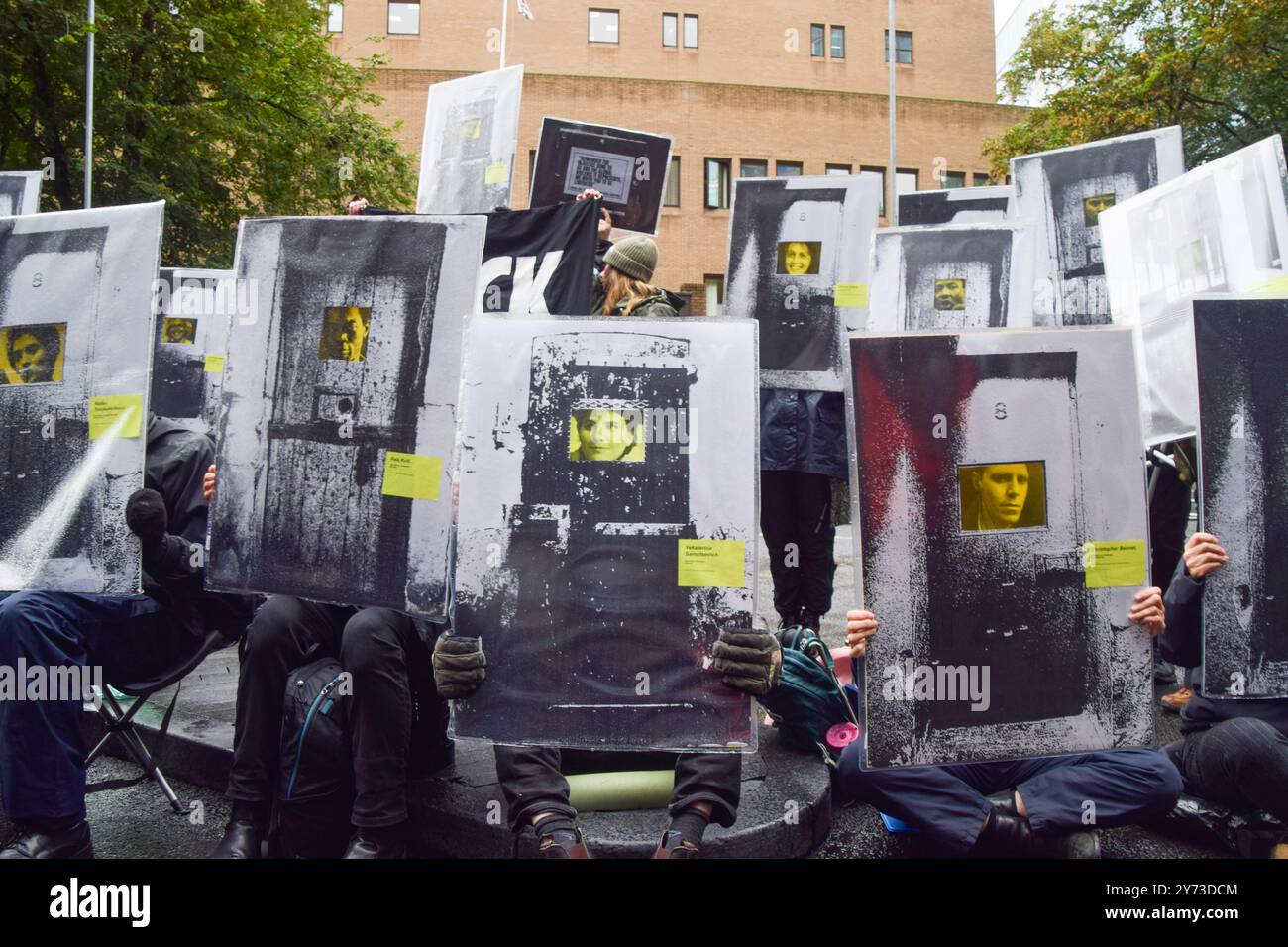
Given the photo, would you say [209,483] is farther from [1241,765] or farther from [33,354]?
[1241,765]

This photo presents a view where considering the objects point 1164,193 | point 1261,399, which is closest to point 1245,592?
point 1261,399

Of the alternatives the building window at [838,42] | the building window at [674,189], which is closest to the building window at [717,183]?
the building window at [674,189]

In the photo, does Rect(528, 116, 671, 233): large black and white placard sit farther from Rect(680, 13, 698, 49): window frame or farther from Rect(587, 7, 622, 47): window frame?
Rect(680, 13, 698, 49): window frame

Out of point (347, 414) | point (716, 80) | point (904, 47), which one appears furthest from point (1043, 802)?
point (904, 47)

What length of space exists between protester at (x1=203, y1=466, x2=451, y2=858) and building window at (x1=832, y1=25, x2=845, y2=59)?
106ft

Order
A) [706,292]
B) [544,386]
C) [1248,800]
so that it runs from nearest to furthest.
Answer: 1. [544,386]
2. [1248,800]
3. [706,292]

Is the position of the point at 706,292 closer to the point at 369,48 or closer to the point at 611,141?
the point at 369,48

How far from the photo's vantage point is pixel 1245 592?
9.11ft

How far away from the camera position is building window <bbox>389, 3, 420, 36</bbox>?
96.2 feet

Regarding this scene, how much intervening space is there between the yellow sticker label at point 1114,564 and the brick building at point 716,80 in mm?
23308

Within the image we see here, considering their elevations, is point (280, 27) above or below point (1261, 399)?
above

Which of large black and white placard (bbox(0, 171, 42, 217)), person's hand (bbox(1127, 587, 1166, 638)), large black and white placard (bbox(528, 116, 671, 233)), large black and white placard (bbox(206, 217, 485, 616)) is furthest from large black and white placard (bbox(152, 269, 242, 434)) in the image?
person's hand (bbox(1127, 587, 1166, 638))

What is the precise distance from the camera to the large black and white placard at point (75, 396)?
310 cm
